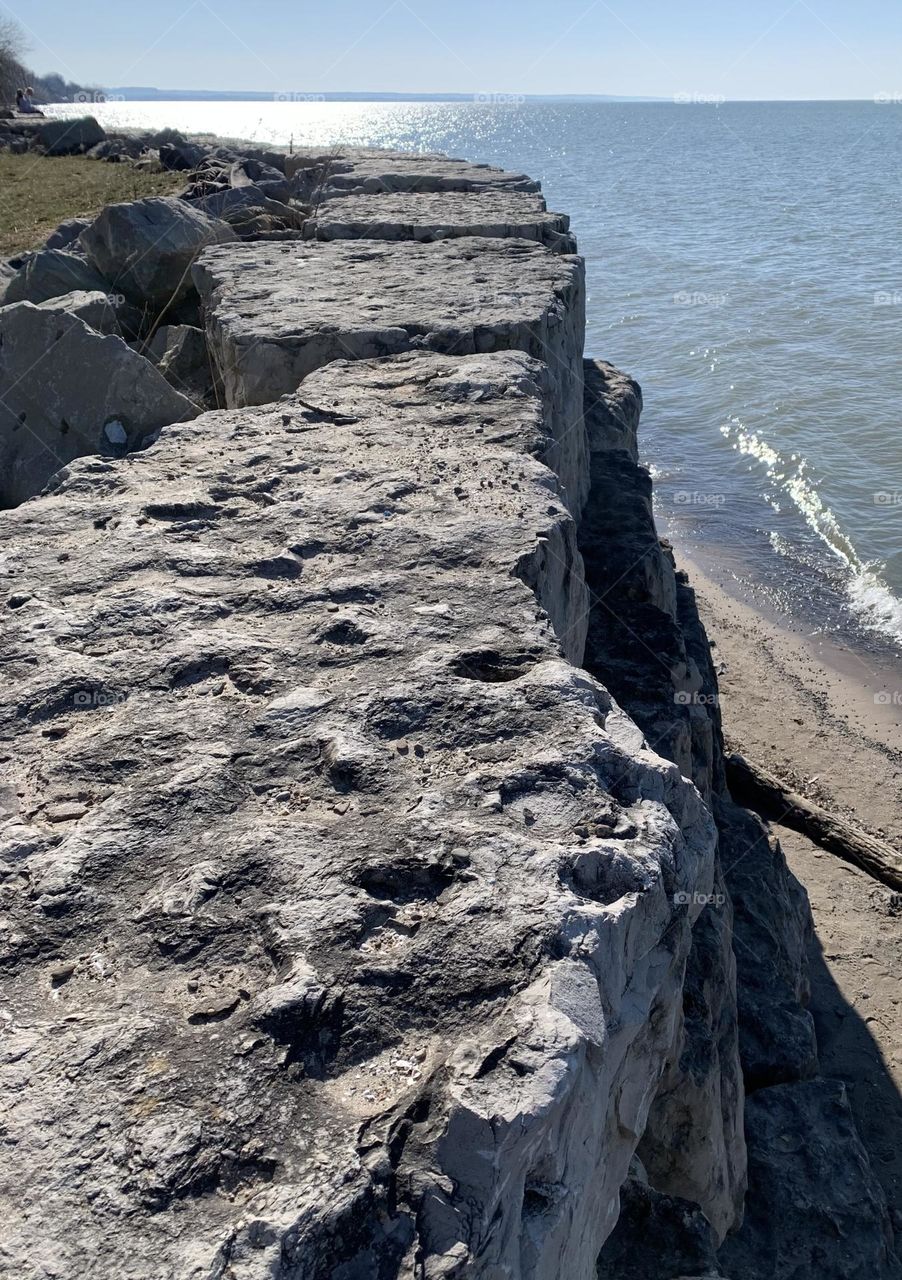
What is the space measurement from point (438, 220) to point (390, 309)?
1.74 m

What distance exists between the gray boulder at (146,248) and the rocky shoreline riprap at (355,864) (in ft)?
6.38

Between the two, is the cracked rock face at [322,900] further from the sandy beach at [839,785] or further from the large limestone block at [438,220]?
the sandy beach at [839,785]

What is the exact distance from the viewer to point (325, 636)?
2.27 meters

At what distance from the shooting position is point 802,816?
279 inches

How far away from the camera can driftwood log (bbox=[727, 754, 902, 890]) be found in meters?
6.87

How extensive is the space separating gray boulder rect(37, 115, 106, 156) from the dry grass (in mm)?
1425

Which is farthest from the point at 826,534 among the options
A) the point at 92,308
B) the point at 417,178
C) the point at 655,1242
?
the point at 655,1242

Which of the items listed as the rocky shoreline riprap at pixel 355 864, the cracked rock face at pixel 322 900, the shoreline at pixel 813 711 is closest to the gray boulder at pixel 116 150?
the shoreline at pixel 813 711

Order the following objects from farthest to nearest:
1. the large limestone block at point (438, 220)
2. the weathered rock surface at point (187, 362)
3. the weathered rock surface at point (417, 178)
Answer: the weathered rock surface at point (417, 178)
the large limestone block at point (438, 220)
the weathered rock surface at point (187, 362)

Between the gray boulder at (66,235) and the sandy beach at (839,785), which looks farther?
the gray boulder at (66,235)

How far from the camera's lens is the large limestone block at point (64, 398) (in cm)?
370
